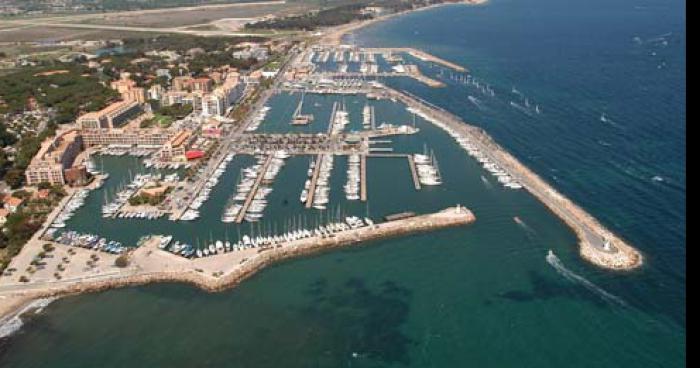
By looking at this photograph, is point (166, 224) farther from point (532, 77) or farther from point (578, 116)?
point (532, 77)

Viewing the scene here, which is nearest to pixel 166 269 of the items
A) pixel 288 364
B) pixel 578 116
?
pixel 288 364

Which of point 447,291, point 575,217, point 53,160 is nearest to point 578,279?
point 447,291

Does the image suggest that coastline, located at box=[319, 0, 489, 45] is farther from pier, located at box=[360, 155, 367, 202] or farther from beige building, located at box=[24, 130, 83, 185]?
beige building, located at box=[24, 130, 83, 185]

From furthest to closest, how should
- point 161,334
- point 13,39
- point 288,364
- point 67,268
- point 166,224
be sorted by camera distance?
1. point 13,39
2. point 166,224
3. point 67,268
4. point 161,334
5. point 288,364

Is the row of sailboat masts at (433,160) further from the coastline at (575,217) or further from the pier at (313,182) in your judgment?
the pier at (313,182)

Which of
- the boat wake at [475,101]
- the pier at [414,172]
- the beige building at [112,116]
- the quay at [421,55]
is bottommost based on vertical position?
the pier at [414,172]

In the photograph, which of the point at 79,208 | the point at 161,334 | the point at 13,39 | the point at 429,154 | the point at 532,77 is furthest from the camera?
the point at 13,39

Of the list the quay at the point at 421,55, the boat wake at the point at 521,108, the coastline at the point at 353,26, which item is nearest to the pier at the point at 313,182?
the boat wake at the point at 521,108
